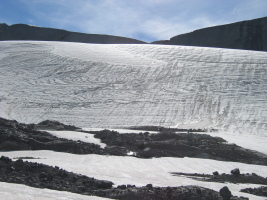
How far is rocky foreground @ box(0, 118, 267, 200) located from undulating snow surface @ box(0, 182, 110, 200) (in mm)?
429

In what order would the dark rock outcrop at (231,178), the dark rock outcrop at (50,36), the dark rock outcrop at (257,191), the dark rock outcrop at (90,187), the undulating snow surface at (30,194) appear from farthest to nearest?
1. the dark rock outcrop at (50,36)
2. the dark rock outcrop at (231,178)
3. the dark rock outcrop at (257,191)
4. the dark rock outcrop at (90,187)
5. the undulating snow surface at (30,194)

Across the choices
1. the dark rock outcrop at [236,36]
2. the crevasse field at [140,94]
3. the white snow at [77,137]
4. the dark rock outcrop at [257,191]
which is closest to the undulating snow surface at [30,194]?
the crevasse field at [140,94]

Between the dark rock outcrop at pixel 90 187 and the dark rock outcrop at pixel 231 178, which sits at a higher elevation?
the dark rock outcrop at pixel 231 178

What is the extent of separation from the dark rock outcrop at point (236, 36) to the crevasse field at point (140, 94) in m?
27.9

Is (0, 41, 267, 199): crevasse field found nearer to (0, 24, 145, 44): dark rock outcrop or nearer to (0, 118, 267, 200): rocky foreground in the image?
(0, 118, 267, 200): rocky foreground

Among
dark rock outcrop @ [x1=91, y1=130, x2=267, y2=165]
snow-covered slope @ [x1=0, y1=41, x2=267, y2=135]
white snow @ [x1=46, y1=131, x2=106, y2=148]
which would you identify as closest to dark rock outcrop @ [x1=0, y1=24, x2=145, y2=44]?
snow-covered slope @ [x1=0, y1=41, x2=267, y2=135]

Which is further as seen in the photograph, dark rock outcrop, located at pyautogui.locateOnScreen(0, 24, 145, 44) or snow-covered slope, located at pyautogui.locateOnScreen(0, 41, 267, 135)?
dark rock outcrop, located at pyautogui.locateOnScreen(0, 24, 145, 44)

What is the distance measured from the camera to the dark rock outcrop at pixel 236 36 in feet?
210

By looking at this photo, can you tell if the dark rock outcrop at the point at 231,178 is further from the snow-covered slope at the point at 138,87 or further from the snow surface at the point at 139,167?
the snow-covered slope at the point at 138,87

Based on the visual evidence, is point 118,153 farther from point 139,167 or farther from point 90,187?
point 90,187

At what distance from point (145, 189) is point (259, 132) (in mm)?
14167

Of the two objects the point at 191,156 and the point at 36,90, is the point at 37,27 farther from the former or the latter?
the point at 191,156

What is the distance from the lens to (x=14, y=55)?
39.7m

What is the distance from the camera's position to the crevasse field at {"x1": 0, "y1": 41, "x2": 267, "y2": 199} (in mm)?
11766
